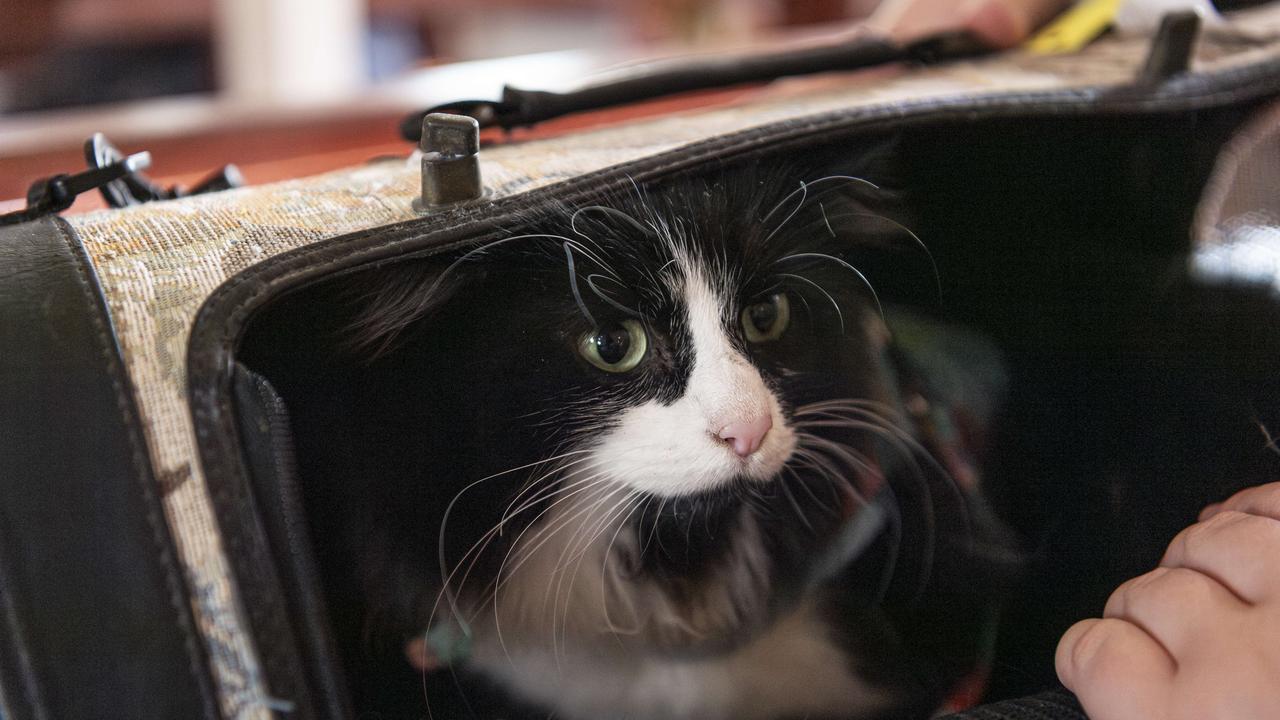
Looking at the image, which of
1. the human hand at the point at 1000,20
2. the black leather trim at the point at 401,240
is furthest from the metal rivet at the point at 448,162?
the human hand at the point at 1000,20

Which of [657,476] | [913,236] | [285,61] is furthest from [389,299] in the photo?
[285,61]

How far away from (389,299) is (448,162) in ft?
0.22

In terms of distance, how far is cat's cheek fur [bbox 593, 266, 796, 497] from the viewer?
0.43m

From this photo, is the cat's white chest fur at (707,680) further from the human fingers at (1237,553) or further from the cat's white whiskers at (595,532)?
the human fingers at (1237,553)

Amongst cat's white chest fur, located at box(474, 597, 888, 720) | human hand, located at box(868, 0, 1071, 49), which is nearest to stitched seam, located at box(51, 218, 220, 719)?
cat's white chest fur, located at box(474, 597, 888, 720)

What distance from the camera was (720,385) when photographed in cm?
43

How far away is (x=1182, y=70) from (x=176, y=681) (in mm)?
612

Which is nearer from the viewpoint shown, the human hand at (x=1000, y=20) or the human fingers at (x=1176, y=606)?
the human fingers at (x=1176, y=606)

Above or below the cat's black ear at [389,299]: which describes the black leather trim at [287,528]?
below

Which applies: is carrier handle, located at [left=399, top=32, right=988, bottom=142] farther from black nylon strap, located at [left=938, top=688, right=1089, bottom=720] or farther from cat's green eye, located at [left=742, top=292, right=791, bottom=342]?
black nylon strap, located at [left=938, top=688, right=1089, bottom=720]

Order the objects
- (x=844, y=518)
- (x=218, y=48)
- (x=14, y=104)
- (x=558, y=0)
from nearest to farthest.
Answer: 1. (x=844, y=518)
2. (x=14, y=104)
3. (x=218, y=48)
4. (x=558, y=0)

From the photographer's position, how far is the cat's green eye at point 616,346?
0.43 meters

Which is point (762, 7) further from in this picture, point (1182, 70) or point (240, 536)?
point (240, 536)

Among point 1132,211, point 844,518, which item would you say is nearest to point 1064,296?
point 1132,211
